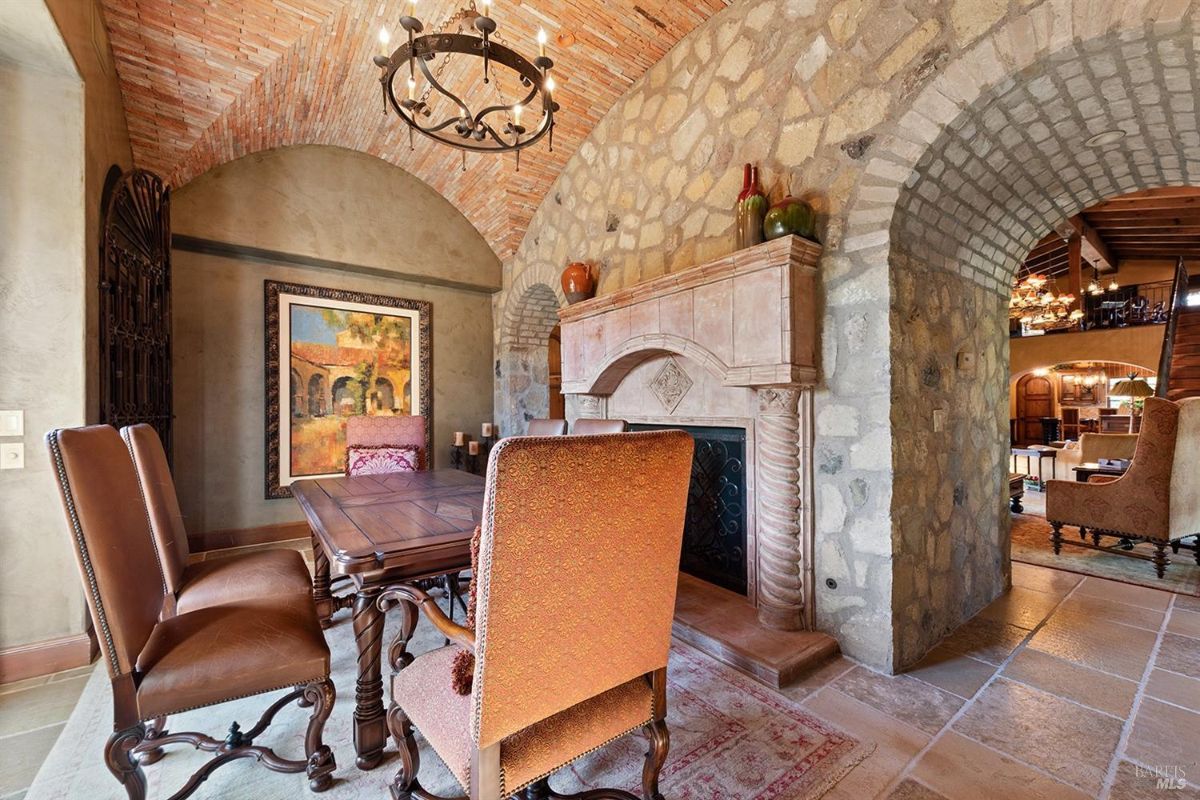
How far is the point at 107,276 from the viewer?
7.76ft

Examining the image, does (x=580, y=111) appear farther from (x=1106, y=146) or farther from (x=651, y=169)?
(x=1106, y=146)

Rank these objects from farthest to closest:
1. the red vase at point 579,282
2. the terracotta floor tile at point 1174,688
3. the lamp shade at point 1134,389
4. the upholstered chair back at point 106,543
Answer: the lamp shade at point 1134,389 < the red vase at point 579,282 < the terracotta floor tile at point 1174,688 < the upholstered chair back at point 106,543

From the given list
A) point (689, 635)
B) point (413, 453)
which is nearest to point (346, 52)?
point (413, 453)

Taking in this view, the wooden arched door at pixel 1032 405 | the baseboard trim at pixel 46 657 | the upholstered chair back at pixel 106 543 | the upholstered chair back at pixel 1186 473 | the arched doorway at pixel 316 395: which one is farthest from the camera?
the wooden arched door at pixel 1032 405

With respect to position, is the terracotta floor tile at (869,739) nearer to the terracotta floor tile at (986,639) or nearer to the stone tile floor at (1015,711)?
the stone tile floor at (1015,711)

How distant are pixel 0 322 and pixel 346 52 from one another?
2520 mm

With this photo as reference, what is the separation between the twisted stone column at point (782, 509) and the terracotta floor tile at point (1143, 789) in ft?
3.36

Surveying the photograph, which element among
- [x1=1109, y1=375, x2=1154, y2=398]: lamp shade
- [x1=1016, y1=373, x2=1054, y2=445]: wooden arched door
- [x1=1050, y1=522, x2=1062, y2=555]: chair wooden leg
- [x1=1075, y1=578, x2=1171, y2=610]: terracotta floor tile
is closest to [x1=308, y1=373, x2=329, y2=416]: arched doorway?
[x1=1075, y1=578, x2=1171, y2=610]: terracotta floor tile

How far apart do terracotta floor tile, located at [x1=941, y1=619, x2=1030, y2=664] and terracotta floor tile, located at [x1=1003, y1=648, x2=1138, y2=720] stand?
0.07m

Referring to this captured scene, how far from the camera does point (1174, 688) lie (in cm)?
185

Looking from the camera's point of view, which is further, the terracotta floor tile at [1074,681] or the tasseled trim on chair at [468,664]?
the terracotta floor tile at [1074,681]

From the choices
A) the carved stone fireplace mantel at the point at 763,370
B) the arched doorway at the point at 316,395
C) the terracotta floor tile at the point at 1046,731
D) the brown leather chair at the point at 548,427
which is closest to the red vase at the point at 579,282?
the carved stone fireplace mantel at the point at 763,370

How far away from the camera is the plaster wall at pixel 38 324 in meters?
2.05

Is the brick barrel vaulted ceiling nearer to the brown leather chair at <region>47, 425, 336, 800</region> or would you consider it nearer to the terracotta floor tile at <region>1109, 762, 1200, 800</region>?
the brown leather chair at <region>47, 425, 336, 800</region>
